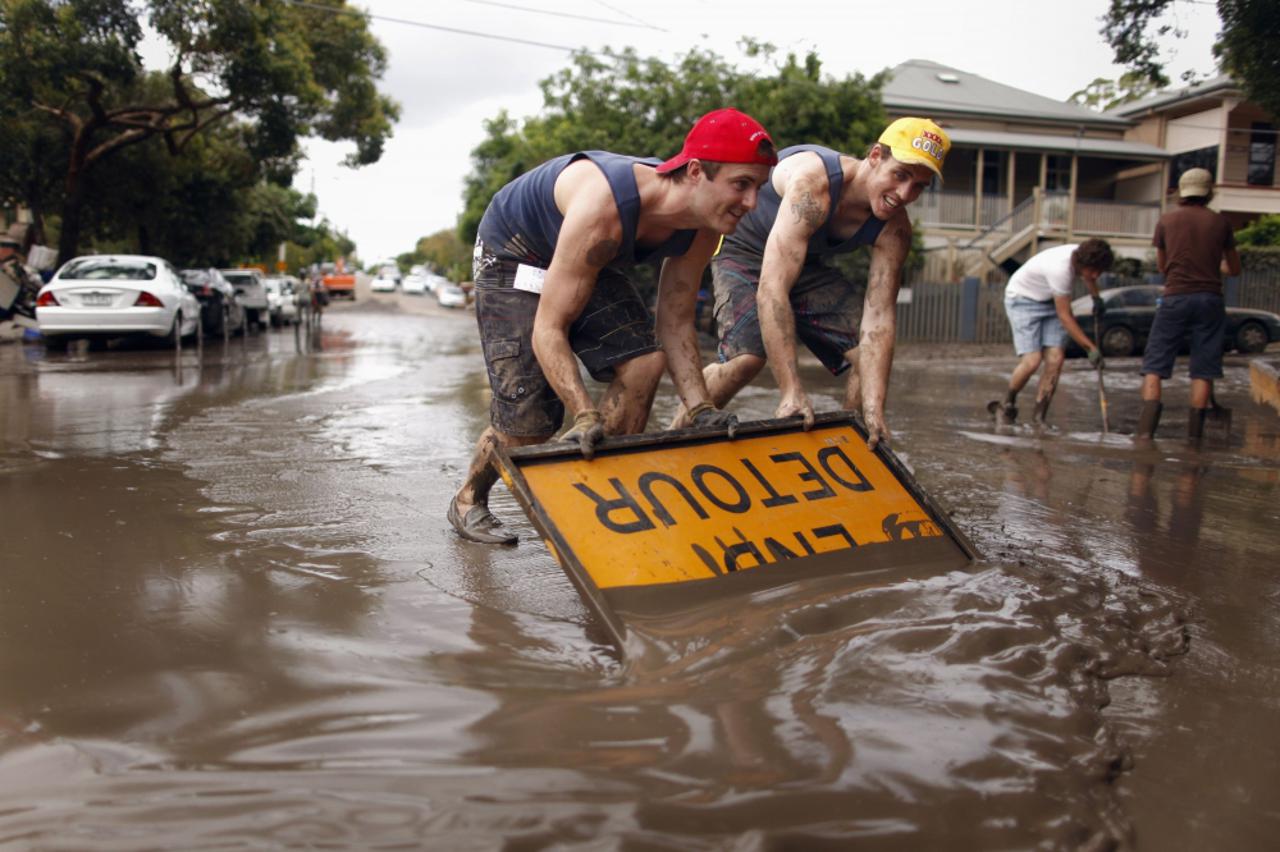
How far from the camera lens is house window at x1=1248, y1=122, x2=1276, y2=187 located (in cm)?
3005

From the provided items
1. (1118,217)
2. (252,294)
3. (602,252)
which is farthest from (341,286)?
(602,252)

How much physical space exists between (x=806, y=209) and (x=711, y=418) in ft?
2.80

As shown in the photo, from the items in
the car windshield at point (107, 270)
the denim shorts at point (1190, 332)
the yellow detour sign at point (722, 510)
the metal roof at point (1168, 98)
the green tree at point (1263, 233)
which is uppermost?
the metal roof at point (1168, 98)

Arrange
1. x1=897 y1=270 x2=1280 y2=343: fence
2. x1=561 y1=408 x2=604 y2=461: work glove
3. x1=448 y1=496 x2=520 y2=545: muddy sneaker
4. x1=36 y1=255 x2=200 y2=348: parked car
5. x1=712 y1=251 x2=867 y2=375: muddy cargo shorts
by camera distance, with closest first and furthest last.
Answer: x1=561 y1=408 x2=604 y2=461: work glove
x1=448 y1=496 x2=520 y2=545: muddy sneaker
x1=712 y1=251 x2=867 y2=375: muddy cargo shorts
x1=36 y1=255 x2=200 y2=348: parked car
x1=897 y1=270 x2=1280 y2=343: fence

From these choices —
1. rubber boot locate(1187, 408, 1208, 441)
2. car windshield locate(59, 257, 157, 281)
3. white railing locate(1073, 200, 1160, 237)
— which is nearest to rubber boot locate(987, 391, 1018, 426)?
rubber boot locate(1187, 408, 1208, 441)

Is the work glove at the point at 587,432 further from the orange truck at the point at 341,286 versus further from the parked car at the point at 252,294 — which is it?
the orange truck at the point at 341,286

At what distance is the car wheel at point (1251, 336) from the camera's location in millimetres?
19297

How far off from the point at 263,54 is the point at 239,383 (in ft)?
34.1

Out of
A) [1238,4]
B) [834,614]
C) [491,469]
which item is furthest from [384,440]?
[1238,4]

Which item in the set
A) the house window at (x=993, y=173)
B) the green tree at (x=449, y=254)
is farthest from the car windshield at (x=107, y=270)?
the green tree at (x=449, y=254)

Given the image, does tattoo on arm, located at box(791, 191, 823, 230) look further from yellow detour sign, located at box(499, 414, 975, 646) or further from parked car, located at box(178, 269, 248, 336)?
parked car, located at box(178, 269, 248, 336)

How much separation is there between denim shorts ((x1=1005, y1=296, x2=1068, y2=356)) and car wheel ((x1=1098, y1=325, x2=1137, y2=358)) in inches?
445

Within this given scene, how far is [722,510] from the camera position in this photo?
3.23 meters

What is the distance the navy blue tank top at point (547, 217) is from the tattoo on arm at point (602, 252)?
0.21 ft
